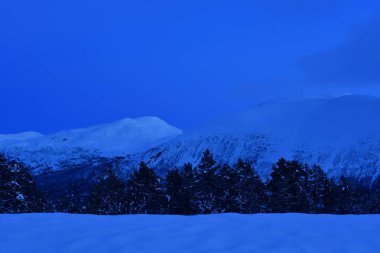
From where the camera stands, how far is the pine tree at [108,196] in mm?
44156

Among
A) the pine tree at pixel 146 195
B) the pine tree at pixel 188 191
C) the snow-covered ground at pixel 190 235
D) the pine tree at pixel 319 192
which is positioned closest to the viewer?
the snow-covered ground at pixel 190 235

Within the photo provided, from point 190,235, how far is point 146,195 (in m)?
33.7

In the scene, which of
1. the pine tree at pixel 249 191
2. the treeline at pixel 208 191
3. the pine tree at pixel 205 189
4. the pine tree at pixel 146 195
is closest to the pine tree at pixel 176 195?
the treeline at pixel 208 191

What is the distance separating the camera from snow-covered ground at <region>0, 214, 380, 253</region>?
8.25 metres

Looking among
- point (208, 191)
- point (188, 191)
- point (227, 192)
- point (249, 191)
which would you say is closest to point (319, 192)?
point (249, 191)

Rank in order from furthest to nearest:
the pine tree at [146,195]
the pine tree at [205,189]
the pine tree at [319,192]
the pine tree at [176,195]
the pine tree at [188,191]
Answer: the pine tree at [176,195], the pine tree at [319,192], the pine tree at [188,191], the pine tree at [146,195], the pine tree at [205,189]

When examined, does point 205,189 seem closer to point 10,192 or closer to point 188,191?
point 188,191

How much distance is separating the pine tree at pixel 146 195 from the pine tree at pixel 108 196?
1.74m

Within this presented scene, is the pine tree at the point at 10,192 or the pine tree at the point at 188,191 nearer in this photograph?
the pine tree at the point at 10,192

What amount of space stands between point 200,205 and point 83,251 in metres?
33.2

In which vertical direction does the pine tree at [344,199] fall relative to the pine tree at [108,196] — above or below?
below

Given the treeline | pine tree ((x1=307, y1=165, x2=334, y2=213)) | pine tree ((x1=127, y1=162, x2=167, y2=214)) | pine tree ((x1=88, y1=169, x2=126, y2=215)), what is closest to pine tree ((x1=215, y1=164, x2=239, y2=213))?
the treeline

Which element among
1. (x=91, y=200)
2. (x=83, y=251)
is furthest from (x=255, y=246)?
(x=91, y=200)

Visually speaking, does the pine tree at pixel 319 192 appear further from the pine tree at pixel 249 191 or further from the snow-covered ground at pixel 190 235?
the snow-covered ground at pixel 190 235
